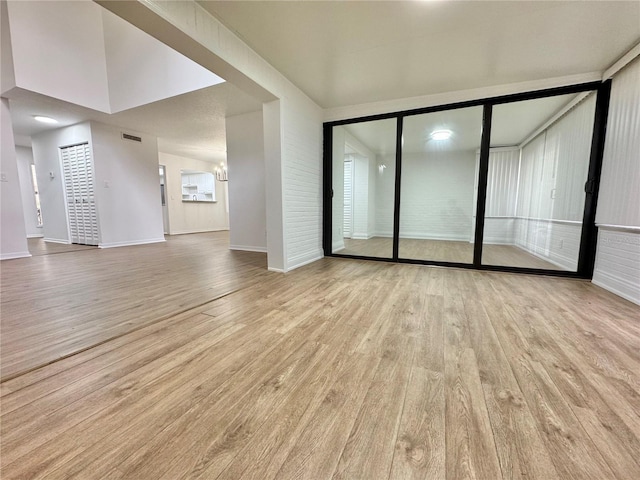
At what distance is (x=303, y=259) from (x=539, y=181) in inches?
170

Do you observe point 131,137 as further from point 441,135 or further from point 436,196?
point 436,196

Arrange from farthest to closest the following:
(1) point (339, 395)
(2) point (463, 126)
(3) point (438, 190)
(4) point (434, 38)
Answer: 1. (3) point (438, 190)
2. (2) point (463, 126)
3. (4) point (434, 38)
4. (1) point (339, 395)

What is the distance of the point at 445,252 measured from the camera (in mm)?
4758

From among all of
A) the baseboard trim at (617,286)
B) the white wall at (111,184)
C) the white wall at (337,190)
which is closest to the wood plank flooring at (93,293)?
the white wall at (111,184)

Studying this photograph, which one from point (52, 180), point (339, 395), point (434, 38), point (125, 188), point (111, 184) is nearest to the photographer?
point (339, 395)

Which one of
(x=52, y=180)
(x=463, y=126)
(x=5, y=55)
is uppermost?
(x=5, y=55)

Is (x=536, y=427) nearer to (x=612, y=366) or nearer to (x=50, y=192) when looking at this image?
(x=612, y=366)

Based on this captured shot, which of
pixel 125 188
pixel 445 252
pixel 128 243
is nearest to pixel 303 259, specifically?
pixel 445 252

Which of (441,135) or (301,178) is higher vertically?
(441,135)

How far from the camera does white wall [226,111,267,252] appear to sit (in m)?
4.70

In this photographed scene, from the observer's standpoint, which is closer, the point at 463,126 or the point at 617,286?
the point at 617,286

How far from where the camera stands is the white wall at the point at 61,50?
12.2 feet

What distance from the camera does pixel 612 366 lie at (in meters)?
1.38

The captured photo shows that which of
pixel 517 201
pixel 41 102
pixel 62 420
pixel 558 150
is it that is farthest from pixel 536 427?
pixel 41 102
